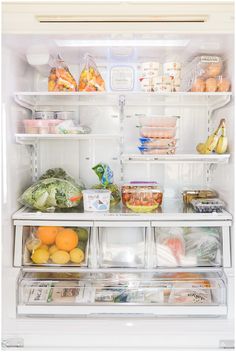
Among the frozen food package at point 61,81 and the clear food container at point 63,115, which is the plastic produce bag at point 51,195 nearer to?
the clear food container at point 63,115

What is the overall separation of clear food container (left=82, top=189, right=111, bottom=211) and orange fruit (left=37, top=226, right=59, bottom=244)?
0.17 meters

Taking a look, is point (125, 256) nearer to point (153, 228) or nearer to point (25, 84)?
point (153, 228)

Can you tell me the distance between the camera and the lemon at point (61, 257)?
2.08m

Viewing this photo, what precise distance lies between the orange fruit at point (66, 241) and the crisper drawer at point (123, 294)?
0.47 ft

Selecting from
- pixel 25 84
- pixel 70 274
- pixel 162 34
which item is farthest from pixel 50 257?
pixel 162 34

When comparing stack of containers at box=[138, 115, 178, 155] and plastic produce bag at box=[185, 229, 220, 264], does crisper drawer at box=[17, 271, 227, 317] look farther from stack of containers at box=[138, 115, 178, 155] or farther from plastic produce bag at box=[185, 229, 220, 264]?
stack of containers at box=[138, 115, 178, 155]

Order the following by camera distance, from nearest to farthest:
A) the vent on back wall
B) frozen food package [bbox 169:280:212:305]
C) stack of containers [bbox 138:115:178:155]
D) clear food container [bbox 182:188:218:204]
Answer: the vent on back wall < frozen food package [bbox 169:280:212:305] < stack of containers [bbox 138:115:178:155] < clear food container [bbox 182:188:218:204]

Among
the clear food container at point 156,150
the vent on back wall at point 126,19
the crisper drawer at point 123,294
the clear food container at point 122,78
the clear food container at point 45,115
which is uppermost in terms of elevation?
the vent on back wall at point 126,19

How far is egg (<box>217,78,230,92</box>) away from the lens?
2.09 metres

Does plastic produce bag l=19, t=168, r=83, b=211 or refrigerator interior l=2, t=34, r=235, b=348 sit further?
plastic produce bag l=19, t=168, r=83, b=211

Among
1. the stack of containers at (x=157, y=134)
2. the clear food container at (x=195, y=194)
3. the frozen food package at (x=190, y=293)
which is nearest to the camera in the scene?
the frozen food package at (x=190, y=293)

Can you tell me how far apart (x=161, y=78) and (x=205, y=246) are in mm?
788

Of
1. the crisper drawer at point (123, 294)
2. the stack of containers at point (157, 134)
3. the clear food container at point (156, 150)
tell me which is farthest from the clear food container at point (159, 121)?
the crisper drawer at point (123, 294)

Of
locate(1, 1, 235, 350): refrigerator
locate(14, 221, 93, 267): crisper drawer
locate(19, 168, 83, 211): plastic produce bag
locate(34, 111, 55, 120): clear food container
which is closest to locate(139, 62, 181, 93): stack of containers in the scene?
locate(1, 1, 235, 350): refrigerator
